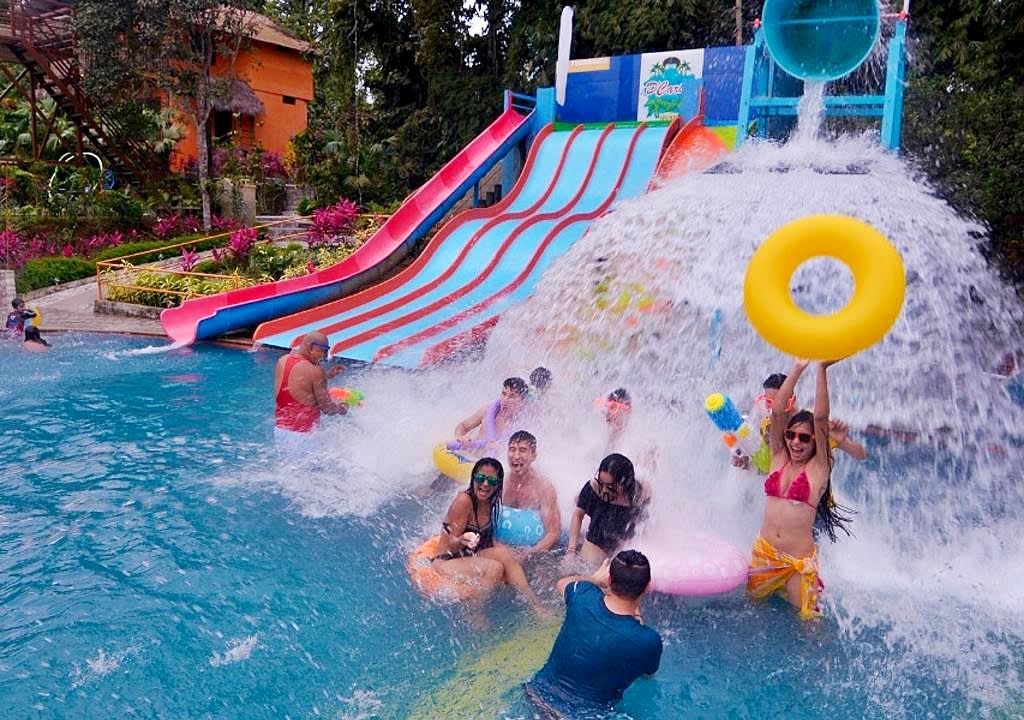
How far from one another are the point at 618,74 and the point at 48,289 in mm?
12484

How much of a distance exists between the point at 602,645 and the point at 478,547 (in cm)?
157

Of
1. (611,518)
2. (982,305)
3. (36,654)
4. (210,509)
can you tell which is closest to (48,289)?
(210,509)

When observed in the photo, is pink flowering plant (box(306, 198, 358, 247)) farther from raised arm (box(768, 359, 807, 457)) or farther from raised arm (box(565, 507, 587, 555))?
raised arm (box(768, 359, 807, 457))

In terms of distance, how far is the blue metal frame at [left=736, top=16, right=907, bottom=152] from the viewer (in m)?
11.3

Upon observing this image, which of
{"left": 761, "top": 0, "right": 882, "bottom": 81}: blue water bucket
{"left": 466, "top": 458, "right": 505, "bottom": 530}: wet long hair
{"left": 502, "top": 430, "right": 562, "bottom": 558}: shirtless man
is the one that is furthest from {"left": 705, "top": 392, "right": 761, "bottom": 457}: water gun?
{"left": 761, "top": 0, "right": 882, "bottom": 81}: blue water bucket

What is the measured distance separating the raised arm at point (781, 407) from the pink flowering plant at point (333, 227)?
42.1ft

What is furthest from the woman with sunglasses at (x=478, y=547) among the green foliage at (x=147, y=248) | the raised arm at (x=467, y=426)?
the green foliage at (x=147, y=248)

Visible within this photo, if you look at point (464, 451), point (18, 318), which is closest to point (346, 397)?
point (464, 451)

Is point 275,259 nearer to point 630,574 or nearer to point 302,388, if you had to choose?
point 302,388

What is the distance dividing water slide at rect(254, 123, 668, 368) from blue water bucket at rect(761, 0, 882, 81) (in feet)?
11.7

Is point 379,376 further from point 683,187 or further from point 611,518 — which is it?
point 611,518

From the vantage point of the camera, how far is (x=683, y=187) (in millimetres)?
10156

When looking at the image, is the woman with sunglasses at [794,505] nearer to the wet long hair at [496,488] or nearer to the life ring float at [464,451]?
the wet long hair at [496,488]

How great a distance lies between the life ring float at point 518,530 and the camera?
546 centimetres
